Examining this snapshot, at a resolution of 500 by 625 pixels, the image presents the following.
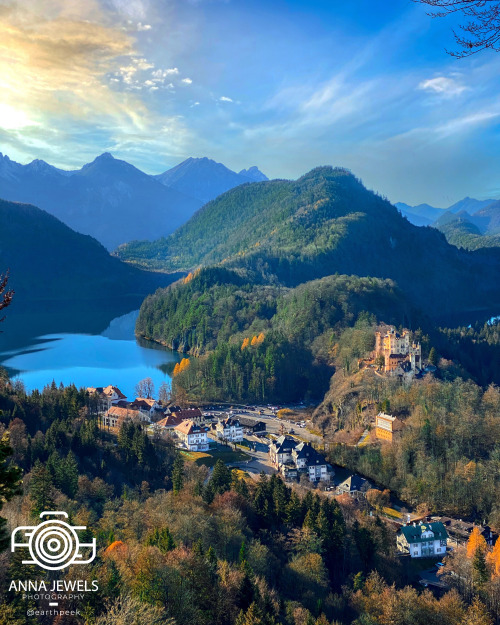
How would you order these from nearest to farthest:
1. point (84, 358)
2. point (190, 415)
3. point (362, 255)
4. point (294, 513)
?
point (294, 513) < point (190, 415) < point (84, 358) < point (362, 255)

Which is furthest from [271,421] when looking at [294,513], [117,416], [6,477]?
[6,477]

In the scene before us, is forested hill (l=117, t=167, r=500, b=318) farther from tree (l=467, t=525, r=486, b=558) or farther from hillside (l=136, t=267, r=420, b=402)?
tree (l=467, t=525, r=486, b=558)

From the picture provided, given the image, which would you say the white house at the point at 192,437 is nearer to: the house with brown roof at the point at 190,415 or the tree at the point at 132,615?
the house with brown roof at the point at 190,415

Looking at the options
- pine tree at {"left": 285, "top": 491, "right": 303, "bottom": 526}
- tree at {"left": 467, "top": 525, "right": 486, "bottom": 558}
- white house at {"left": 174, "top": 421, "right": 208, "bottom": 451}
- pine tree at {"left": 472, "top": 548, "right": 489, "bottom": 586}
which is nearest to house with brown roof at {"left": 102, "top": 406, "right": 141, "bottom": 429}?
white house at {"left": 174, "top": 421, "right": 208, "bottom": 451}

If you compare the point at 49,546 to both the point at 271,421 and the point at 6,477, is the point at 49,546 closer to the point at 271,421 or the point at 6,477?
the point at 6,477

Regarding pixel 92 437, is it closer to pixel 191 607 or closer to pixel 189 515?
pixel 189 515

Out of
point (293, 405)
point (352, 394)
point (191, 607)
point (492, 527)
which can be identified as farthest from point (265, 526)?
point (293, 405)

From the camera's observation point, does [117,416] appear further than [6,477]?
Yes
